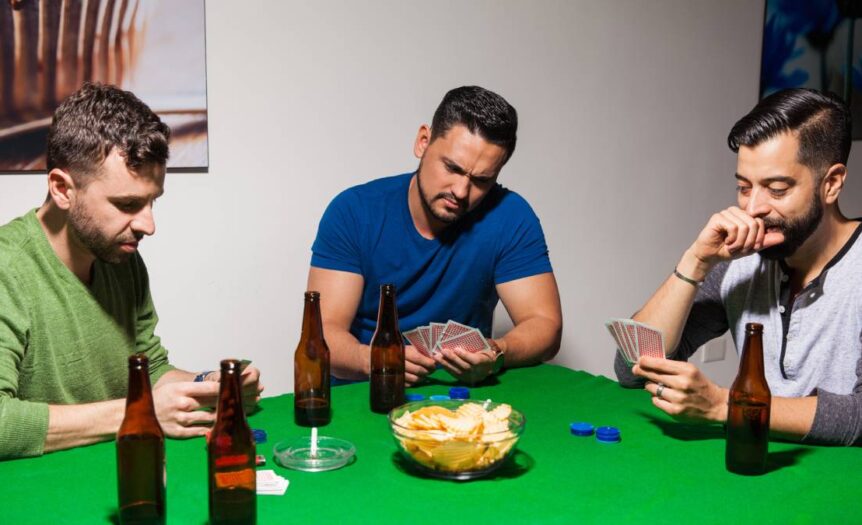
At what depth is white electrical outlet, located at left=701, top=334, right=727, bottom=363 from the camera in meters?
4.00

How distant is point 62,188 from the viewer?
1.60m

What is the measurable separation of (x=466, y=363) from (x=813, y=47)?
3156 millimetres

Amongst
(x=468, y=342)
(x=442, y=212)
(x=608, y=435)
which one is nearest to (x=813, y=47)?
(x=442, y=212)

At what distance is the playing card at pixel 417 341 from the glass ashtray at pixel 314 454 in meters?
0.48

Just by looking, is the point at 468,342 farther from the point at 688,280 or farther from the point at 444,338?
the point at 688,280

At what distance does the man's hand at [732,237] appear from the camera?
1766 mm

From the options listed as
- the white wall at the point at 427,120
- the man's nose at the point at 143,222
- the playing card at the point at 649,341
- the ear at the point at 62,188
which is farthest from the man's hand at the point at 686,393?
the white wall at the point at 427,120

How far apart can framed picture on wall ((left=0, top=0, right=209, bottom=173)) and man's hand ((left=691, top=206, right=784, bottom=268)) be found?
1644 millimetres

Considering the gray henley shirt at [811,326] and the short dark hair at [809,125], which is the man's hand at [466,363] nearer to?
the gray henley shirt at [811,326]

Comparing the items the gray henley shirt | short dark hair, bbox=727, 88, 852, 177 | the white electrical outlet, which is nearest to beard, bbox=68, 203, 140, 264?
the gray henley shirt

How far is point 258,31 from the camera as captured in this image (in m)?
2.70

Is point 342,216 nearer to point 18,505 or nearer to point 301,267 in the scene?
point 301,267

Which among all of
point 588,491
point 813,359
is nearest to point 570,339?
point 813,359

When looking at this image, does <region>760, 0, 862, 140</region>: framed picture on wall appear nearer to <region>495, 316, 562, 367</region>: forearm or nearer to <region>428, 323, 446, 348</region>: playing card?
<region>495, 316, 562, 367</region>: forearm
